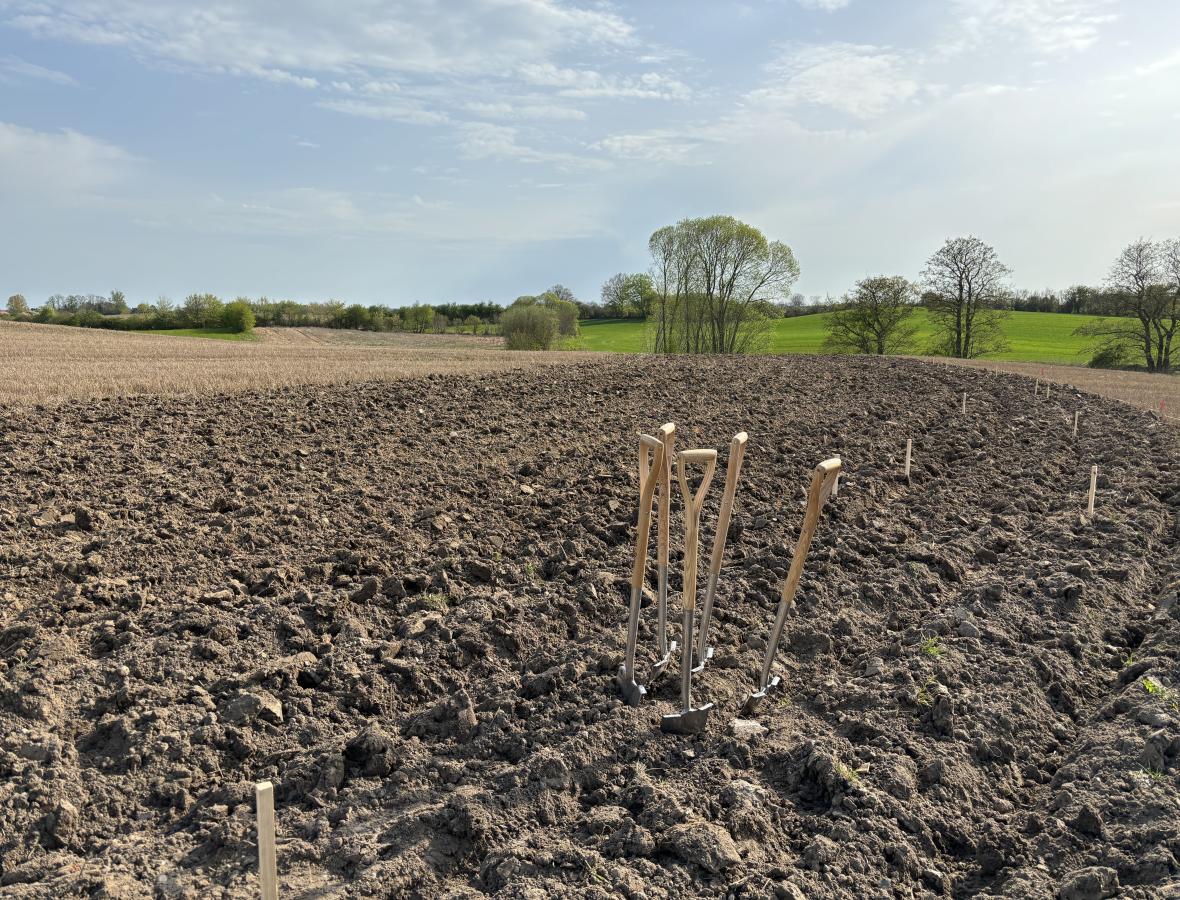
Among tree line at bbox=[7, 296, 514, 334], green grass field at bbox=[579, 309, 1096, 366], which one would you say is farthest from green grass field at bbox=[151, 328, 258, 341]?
green grass field at bbox=[579, 309, 1096, 366]

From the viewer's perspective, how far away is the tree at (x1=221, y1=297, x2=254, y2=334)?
58.5 metres

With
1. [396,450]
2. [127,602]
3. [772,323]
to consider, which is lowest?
[127,602]

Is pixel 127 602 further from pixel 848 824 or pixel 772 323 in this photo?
pixel 772 323

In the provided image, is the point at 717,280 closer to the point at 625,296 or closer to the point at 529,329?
the point at 529,329

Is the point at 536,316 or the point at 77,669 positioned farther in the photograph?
the point at 536,316

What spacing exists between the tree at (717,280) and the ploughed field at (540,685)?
3798 cm

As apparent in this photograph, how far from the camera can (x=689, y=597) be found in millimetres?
4051

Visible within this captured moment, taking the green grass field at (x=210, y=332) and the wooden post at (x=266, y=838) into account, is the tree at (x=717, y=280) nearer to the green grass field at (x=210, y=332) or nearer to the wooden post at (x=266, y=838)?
the green grass field at (x=210, y=332)

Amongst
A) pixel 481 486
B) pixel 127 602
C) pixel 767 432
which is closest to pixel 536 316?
pixel 767 432

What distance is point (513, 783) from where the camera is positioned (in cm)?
369

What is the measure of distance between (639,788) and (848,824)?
0.91 metres

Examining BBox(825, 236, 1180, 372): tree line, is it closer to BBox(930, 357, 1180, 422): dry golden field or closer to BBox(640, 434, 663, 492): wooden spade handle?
BBox(930, 357, 1180, 422): dry golden field

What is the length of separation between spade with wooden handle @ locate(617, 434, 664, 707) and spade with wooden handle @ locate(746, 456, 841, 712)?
0.67 m

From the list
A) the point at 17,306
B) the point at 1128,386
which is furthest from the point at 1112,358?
the point at 17,306
